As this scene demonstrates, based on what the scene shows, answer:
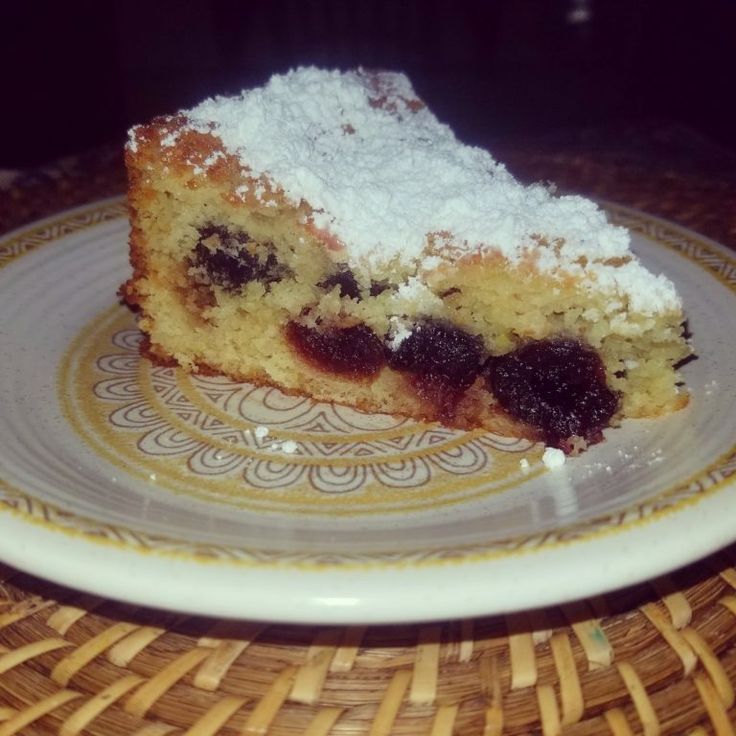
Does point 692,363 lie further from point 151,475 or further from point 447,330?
point 151,475

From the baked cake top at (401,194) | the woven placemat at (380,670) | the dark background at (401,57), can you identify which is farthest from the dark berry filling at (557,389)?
the dark background at (401,57)

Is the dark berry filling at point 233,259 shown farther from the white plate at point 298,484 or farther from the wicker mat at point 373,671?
the wicker mat at point 373,671

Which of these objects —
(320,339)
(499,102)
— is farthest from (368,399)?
(499,102)

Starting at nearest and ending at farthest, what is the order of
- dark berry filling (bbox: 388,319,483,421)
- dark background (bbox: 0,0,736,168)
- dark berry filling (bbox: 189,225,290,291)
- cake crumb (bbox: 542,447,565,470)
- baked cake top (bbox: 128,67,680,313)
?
1. cake crumb (bbox: 542,447,565,470)
2. baked cake top (bbox: 128,67,680,313)
3. dark berry filling (bbox: 388,319,483,421)
4. dark berry filling (bbox: 189,225,290,291)
5. dark background (bbox: 0,0,736,168)

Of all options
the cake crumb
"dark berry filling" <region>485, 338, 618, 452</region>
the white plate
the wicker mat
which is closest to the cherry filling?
the white plate

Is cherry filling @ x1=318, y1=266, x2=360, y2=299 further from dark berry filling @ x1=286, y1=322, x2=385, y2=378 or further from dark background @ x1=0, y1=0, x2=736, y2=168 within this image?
dark background @ x1=0, y1=0, x2=736, y2=168

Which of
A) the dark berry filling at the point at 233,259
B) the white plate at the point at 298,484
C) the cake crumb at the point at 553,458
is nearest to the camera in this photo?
the white plate at the point at 298,484
